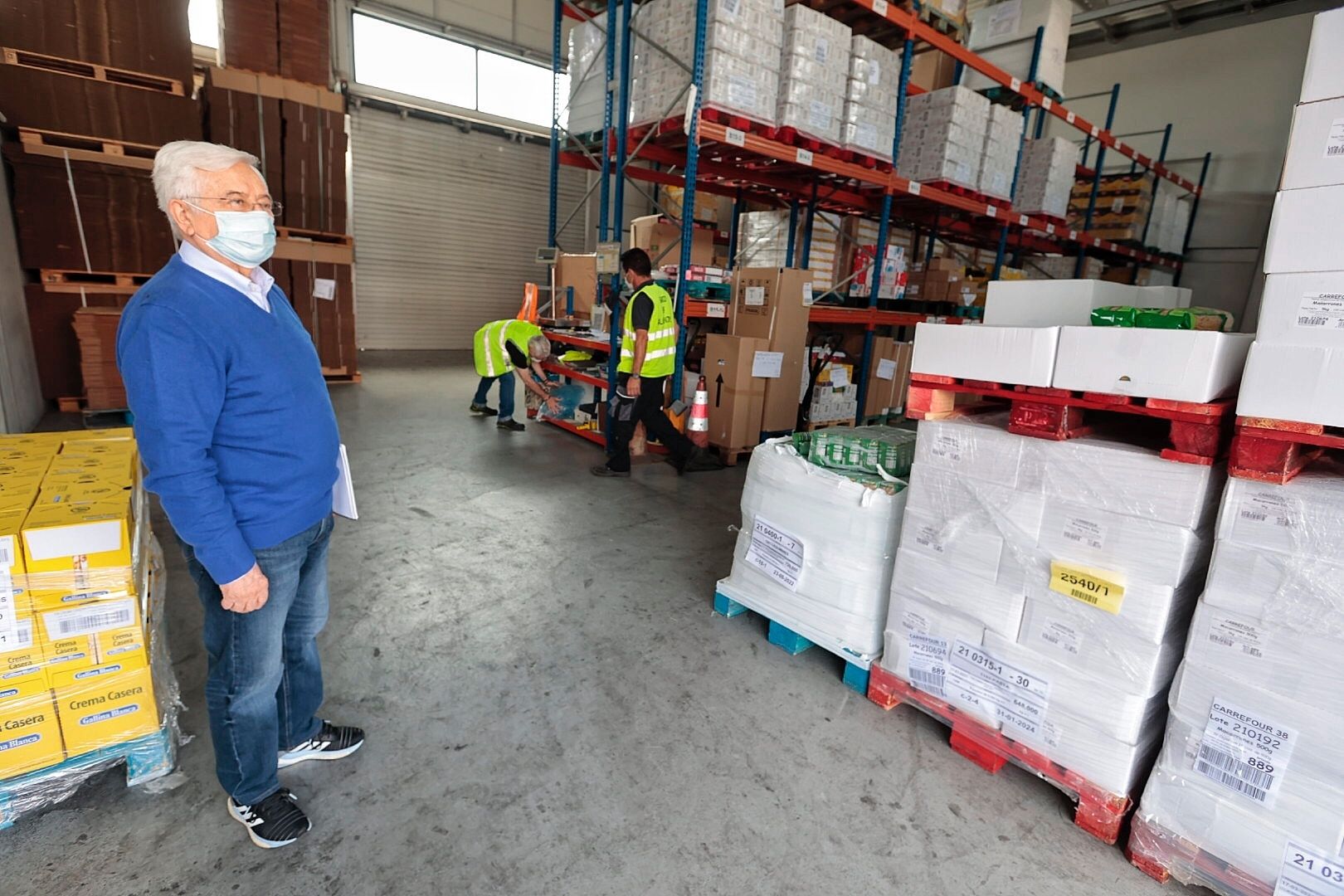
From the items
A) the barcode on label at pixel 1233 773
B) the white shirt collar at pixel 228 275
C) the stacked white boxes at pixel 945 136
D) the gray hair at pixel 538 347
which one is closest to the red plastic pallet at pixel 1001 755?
the barcode on label at pixel 1233 773

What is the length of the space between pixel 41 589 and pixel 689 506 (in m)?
3.70

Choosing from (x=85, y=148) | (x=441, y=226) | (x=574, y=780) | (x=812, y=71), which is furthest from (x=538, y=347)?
(x=441, y=226)

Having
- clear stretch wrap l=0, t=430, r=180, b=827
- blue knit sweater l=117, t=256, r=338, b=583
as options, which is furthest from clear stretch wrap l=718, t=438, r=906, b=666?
clear stretch wrap l=0, t=430, r=180, b=827

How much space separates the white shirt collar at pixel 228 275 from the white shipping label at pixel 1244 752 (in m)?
2.70

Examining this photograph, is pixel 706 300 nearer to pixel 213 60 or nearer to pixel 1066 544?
pixel 1066 544

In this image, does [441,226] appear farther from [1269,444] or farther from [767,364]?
[1269,444]

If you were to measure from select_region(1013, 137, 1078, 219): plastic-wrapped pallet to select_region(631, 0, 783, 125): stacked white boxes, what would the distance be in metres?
5.02

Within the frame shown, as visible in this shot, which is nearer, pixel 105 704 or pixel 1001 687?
pixel 105 704

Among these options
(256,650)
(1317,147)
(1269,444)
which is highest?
(1317,147)

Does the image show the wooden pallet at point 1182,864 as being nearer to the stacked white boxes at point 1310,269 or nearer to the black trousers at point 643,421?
the stacked white boxes at point 1310,269

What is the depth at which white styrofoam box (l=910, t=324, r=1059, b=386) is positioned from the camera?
2023 mm

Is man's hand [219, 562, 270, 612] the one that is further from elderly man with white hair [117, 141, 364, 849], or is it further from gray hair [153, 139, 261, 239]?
gray hair [153, 139, 261, 239]

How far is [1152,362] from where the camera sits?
1.82 m

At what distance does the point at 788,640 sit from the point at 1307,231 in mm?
2237
